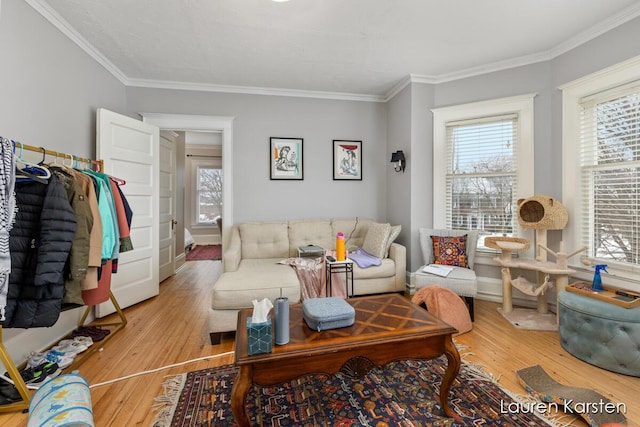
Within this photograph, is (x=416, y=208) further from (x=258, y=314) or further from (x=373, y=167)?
(x=258, y=314)

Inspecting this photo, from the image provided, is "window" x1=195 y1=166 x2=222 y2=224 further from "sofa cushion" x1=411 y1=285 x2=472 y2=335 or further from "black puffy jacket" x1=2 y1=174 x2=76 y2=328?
"sofa cushion" x1=411 y1=285 x2=472 y2=335

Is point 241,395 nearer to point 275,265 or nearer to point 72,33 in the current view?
point 275,265

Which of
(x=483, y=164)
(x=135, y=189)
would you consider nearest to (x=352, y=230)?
(x=483, y=164)

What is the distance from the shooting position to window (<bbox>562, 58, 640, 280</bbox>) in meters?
2.33

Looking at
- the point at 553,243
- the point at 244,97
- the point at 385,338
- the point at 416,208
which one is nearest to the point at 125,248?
the point at 385,338

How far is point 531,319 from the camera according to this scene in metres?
2.70

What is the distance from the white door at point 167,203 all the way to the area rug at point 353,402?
2674mm

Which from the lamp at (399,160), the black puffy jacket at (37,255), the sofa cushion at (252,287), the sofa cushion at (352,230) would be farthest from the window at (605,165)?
the black puffy jacket at (37,255)

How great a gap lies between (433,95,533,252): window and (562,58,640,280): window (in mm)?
375

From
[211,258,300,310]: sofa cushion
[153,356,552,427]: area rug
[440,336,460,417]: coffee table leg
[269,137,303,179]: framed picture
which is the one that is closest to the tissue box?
[153,356,552,427]: area rug

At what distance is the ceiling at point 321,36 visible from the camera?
2238 millimetres

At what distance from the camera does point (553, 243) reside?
2.91m

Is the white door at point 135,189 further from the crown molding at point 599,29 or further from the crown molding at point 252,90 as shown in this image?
the crown molding at point 599,29

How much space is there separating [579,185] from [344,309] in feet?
8.85
